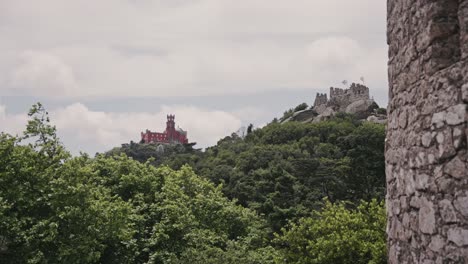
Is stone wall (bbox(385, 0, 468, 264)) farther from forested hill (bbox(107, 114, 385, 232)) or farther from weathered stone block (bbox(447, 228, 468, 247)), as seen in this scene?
forested hill (bbox(107, 114, 385, 232))

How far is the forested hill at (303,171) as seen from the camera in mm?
34094

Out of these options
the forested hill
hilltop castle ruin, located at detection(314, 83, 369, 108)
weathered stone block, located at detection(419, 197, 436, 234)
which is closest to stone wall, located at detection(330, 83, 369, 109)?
hilltop castle ruin, located at detection(314, 83, 369, 108)

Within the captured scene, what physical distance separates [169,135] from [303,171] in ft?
212

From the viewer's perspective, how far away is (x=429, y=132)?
3.40 m

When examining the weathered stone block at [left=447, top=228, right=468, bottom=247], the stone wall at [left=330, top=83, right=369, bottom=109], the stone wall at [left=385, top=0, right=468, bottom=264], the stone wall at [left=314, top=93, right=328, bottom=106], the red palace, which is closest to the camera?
the weathered stone block at [left=447, top=228, right=468, bottom=247]

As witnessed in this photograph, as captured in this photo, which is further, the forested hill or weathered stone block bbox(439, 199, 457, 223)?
the forested hill

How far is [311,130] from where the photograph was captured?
2387 inches

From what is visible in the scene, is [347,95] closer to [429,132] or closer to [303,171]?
[303,171]

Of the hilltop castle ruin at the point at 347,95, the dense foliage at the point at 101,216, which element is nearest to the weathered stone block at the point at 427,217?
the dense foliage at the point at 101,216

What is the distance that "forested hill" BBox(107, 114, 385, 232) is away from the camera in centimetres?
3409

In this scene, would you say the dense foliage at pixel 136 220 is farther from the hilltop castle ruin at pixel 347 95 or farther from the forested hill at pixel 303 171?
the hilltop castle ruin at pixel 347 95

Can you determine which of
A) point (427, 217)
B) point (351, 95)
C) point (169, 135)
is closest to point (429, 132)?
point (427, 217)

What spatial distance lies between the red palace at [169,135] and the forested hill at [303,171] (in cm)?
4027

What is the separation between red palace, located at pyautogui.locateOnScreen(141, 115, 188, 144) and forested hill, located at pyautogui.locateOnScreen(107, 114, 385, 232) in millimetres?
40271
